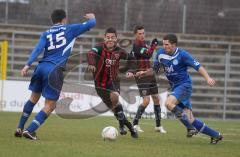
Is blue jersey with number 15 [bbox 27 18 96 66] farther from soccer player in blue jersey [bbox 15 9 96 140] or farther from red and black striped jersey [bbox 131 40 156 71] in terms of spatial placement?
red and black striped jersey [bbox 131 40 156 71]

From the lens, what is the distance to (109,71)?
12.0 meters

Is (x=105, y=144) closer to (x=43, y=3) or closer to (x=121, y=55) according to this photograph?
(x=121, y=55)

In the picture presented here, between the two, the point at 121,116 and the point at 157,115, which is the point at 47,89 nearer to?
the point at 121,116

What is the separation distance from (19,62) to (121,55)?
43.1 feet

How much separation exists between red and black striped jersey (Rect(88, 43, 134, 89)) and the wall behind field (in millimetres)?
11456

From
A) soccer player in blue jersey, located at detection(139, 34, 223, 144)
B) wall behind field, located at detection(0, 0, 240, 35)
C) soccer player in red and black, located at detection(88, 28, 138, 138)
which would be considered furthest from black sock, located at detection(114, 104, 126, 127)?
wall behind field, located at detection(0, 0, 240, 35)

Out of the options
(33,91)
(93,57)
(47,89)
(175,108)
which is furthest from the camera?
(93,57)

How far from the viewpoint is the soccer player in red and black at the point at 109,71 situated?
38.8ft

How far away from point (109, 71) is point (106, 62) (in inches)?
7.3

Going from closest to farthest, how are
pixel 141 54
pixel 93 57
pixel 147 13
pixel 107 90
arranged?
1. pixel 93 57
2. pixel 107 90
3. pixel 141 54
4. pixel 147 13

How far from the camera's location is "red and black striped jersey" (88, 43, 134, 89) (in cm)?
1184

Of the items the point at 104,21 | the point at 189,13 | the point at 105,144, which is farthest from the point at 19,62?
the point at 105,144

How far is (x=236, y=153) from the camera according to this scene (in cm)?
949

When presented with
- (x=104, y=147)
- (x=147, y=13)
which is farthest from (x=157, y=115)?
(x=147, y=13)
